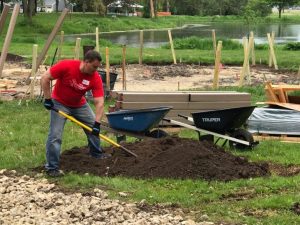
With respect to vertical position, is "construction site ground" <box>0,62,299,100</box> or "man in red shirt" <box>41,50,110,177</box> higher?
"man in red shirt" <box>41,50,110,177</box>

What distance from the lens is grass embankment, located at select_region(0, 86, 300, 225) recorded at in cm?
637

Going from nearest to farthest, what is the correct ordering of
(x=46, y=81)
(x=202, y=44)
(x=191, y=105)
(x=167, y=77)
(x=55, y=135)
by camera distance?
(x=46, y=81), (x=55, y=135), (x=191, y=105), (x=167, y=77), (x=202, y=44)

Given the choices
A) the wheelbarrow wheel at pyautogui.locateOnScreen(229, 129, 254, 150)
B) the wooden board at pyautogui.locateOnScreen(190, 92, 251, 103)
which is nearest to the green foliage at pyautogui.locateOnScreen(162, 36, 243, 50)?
the wooden board at pyautogui.locateOnScreen(190, 92, 251, 103)

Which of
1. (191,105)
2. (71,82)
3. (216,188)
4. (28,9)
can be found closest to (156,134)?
(191,105)

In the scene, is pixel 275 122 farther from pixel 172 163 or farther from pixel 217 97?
pixel 172 163

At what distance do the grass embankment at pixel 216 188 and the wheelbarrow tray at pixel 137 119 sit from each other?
110 cm

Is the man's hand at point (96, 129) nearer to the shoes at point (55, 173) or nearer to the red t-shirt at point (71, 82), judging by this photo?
the red t-shirt at point (71, 82)

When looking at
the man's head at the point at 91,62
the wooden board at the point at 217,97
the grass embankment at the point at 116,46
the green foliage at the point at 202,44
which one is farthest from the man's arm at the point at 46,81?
the green foliage at the point at 202,44

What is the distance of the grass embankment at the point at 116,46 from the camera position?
25.0m

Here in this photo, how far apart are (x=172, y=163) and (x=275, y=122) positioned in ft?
11.0

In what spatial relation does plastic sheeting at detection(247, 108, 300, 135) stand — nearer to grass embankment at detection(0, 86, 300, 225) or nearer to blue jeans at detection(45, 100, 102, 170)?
grass embankment at detection(0, 86, 300, 225)

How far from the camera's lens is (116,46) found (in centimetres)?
3494

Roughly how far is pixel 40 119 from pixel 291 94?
18.3 feet

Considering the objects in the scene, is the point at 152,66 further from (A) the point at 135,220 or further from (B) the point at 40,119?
(A) the point at 135,220
